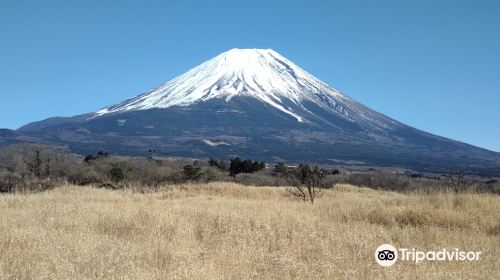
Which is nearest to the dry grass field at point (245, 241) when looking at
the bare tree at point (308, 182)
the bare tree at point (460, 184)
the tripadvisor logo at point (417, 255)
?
the tripadvisor logo at point (417, 255)

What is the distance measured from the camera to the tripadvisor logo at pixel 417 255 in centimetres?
676

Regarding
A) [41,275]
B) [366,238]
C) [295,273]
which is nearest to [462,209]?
[366,238]

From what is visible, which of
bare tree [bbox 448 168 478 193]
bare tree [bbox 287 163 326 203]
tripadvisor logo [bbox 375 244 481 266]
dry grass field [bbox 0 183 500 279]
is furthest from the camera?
bare tree [bbox 287 163 326 203]

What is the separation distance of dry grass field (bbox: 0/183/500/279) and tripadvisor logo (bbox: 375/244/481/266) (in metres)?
0.15

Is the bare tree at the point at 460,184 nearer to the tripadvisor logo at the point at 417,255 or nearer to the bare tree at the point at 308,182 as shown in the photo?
the bare tree at the point at 308,182

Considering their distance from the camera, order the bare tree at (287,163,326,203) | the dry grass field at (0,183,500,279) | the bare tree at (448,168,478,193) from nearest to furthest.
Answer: the dry grass field at (0,183,500,279), the bare tree at (448,168,478,193), the bare tree at (287,163,326,203)

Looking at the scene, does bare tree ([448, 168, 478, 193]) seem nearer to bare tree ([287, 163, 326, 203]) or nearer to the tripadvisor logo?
bare tree ([287, 163, 326, 203])

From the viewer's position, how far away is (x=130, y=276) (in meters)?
5.62

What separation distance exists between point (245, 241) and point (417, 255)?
2491mm

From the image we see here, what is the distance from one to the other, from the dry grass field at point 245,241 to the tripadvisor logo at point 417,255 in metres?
0.15

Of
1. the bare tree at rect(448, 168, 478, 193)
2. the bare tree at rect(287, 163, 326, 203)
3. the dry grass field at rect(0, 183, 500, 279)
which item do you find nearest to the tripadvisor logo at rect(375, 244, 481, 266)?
the dry grass field at rect(0, 183, 500, 279)

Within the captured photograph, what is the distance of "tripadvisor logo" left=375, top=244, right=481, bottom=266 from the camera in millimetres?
6762

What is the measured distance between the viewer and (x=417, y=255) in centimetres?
700

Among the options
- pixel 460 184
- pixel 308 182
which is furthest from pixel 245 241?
pixel 460 184
